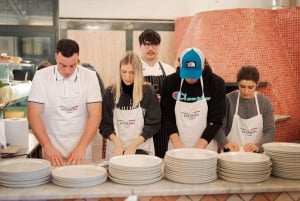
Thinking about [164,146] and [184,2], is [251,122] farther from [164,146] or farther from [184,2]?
[184,2]

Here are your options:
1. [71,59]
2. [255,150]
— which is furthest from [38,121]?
[255,150]

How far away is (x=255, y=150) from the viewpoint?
7.27ft

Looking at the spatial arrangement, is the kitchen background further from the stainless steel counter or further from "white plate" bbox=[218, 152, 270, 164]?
the stainless steel counter

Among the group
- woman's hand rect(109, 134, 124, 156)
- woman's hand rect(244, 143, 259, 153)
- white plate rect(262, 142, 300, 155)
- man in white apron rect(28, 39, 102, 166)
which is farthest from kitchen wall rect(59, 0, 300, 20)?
white plate rect(262, 142, 300, 155)

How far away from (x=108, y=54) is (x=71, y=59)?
4405 millimetres

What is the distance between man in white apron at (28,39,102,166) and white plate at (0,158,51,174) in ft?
1.69

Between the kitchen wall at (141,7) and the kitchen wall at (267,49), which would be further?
the kitchen wall at (141,7)

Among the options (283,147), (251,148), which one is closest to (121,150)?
(251,148)

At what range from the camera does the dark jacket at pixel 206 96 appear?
2443 mm

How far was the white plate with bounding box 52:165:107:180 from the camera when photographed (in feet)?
5.49

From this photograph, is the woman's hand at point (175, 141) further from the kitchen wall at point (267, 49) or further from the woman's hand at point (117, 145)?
the kitchen wall at point (267, 49)

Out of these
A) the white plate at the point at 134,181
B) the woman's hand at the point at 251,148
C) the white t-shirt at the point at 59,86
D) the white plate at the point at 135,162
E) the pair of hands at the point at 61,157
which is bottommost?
the white plate at the point at 134,181

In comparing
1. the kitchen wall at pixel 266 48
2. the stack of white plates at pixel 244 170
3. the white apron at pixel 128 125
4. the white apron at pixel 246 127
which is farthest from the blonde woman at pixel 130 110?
the kitchen wall at pixel 266 48

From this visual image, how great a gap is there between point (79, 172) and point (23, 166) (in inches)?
10.7
